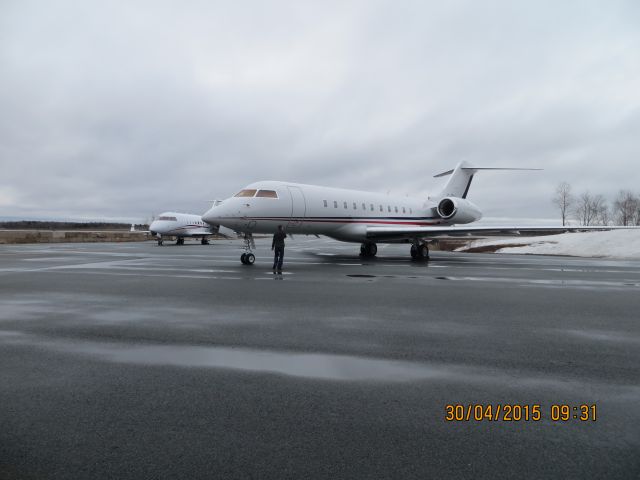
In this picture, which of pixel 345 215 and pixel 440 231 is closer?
pixel 440 231

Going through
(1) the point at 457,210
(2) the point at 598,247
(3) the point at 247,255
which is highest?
(1) the point at 457,210

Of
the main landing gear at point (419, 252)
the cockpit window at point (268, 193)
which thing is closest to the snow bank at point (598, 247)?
the main landing gear at point (419, 252)

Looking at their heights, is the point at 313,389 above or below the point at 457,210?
below

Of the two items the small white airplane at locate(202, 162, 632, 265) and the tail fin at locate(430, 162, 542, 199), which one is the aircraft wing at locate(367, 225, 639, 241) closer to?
the small white airplane at locate(202, 162, 632, 265)

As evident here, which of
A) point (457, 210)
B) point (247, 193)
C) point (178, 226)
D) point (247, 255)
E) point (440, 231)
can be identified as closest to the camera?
point (247, 255)

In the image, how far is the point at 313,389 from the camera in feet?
11.5

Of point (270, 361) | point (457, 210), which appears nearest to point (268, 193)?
point (457, 210)

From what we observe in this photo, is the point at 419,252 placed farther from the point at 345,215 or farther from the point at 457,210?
the point at 457,210

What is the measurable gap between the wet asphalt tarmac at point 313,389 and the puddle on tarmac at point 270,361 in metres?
0.03

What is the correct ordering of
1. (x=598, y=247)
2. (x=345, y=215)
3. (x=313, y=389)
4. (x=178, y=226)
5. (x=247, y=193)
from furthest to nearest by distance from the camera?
(x=178, y=226) → (x=598, y=247) → (x=345, y=215) → (x=247, y=193) → (x=313, y=389)

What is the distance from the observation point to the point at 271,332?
5477 millimetres

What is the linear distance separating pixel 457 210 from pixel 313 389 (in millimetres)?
21956

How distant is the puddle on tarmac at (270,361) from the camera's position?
388 cm

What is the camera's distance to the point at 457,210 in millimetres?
23891
